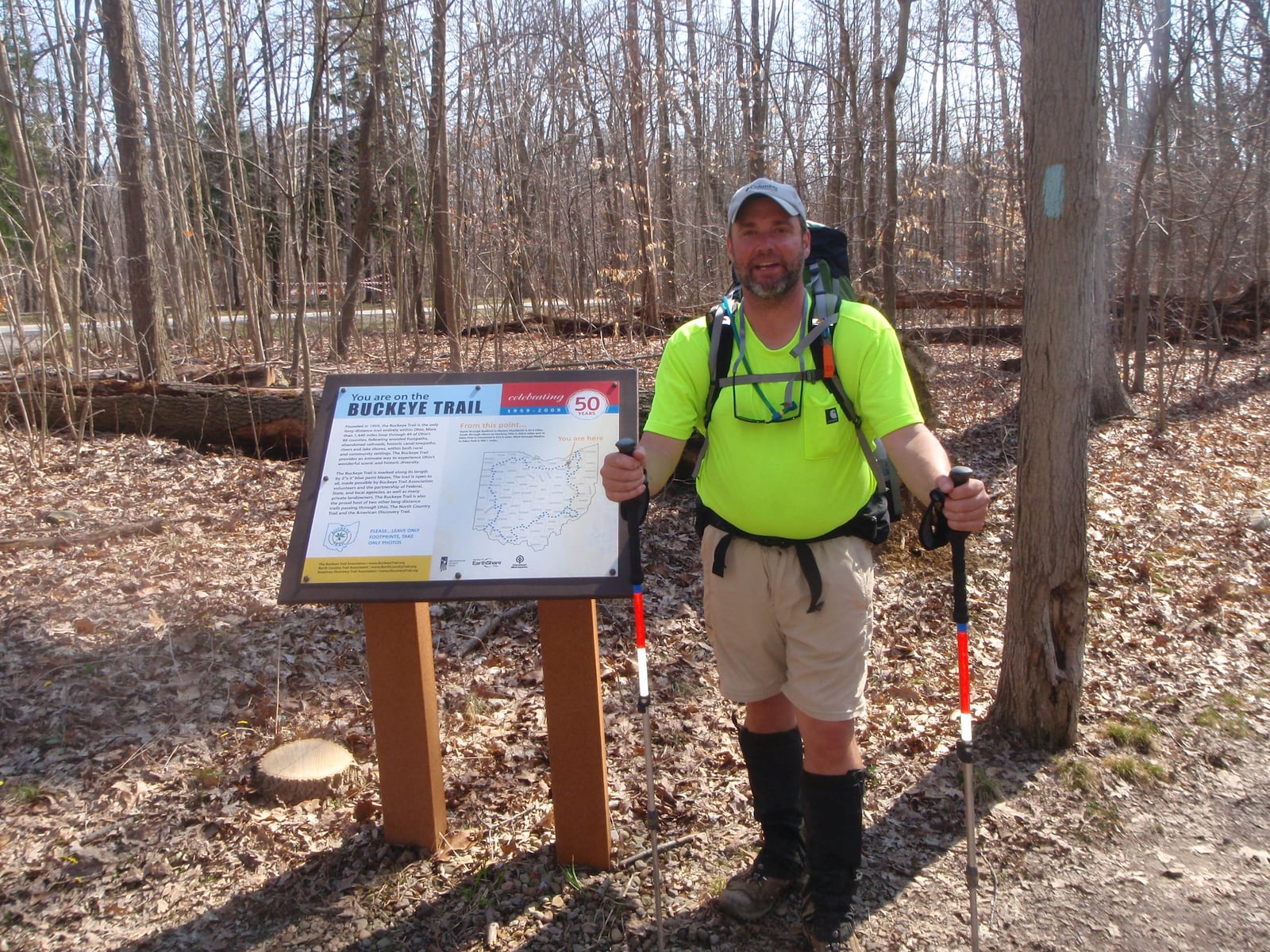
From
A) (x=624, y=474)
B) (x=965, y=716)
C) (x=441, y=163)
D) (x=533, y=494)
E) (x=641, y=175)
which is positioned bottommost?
(x=965, y=716)

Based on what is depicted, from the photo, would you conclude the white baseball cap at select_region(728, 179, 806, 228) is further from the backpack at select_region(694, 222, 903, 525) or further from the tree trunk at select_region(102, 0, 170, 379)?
the tree trunk at select_region(102, 0, 170, 379)

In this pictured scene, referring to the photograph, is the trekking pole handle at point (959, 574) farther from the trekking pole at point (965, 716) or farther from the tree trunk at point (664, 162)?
the tree trunk at point (664, 162)

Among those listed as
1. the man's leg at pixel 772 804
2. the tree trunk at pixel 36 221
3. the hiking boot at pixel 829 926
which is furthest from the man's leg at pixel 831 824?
the tree trunk at pixel 36 221

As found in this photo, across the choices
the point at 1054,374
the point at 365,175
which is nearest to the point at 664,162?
the point at 365,175

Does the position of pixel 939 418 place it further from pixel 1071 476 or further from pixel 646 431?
pixel 646 431

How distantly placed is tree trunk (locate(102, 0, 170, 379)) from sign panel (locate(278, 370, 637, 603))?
7.33 meters

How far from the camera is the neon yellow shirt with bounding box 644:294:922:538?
2.61 m

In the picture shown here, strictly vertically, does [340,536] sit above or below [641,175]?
below

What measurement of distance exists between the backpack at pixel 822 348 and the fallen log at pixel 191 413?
20.1 feet

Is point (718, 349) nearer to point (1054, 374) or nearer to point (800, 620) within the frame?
point (800, 620)

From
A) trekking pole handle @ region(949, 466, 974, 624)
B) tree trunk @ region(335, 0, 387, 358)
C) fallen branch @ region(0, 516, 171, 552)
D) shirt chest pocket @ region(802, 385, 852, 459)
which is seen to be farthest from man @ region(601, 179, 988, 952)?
tree trunk @ region(335, 0, 387, 358)

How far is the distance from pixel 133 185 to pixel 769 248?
31.0 ft

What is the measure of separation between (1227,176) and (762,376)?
13.1 meters

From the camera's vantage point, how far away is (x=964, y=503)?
7.83 ft
